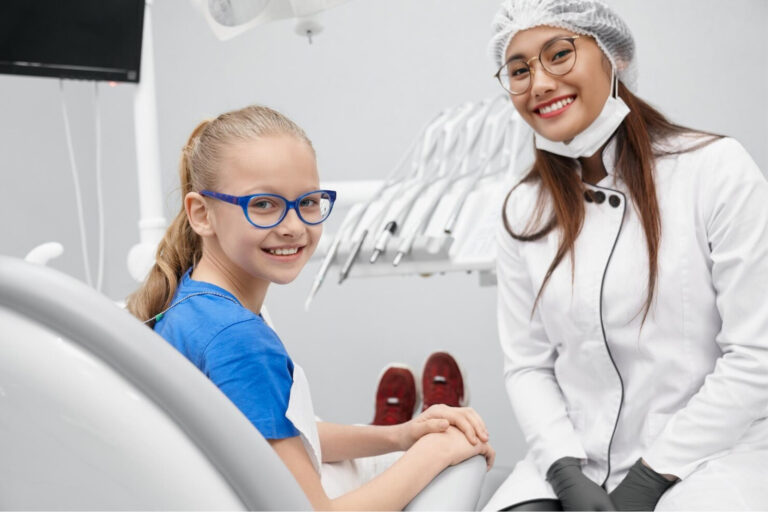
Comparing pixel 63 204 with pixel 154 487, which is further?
pixel 63 204

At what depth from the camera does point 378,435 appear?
1.04m

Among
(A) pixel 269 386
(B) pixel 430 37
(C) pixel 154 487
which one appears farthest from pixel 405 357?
(C) pixel 154 487

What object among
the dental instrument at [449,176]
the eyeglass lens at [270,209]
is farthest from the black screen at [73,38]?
the eyeglass lens at [270,209]

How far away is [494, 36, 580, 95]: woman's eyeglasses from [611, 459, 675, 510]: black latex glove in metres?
0.73

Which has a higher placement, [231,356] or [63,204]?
[231,356]

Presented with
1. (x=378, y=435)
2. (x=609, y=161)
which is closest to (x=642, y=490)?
(x=378, y=435)

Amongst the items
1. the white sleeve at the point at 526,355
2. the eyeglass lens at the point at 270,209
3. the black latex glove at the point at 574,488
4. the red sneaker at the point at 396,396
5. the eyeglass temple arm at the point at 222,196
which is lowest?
the red sneaker at the point at 396,396

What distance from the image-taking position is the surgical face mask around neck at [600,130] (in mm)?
1354

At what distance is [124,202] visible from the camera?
11.3 feet

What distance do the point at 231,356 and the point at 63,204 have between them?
263 cm

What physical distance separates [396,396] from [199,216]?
133 cm

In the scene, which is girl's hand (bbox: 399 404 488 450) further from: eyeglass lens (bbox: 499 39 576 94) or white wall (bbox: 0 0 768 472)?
white wall (bbox: 0 0 768 472)

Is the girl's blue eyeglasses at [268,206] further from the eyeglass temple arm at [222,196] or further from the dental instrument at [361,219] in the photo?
the dental instrument at [361,219]

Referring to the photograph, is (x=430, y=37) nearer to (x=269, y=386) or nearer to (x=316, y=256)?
(x=316, y=256)
